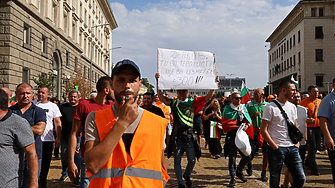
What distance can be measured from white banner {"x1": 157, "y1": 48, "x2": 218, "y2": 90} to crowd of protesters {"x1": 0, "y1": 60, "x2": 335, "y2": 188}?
402 millimetres

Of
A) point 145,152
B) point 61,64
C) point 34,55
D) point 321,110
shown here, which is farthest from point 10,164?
point 61,64

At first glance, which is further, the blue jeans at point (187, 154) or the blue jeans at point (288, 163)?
the blue jeans at point (187, 154)

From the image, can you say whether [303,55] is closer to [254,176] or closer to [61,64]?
[61,64]

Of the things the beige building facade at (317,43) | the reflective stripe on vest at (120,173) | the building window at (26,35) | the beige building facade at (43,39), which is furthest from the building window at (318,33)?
the reflective stripe on vest at (120,173)

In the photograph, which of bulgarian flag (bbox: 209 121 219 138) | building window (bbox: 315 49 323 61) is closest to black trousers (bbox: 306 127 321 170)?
bulgarian flag (bbox: 209 121 219 138)

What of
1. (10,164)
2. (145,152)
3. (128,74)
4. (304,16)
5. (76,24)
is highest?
(304,16)

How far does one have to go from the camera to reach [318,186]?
7281 mm

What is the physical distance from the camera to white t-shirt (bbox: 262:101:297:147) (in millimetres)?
5332

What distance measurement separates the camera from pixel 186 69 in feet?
20.4

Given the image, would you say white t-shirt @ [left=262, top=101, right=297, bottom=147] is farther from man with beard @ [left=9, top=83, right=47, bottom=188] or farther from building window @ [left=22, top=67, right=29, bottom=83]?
building window @ [left=22, top=67, right=29, bottom=83]

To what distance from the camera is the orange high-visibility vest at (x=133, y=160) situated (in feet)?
7.11

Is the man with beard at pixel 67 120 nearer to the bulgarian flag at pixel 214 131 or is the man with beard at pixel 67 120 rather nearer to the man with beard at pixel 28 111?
the man with beard at pixel 28 111

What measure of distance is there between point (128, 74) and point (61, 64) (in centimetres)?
3001

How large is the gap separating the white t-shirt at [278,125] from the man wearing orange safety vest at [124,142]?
138 inches
